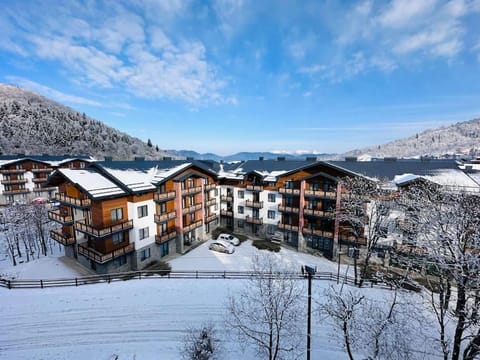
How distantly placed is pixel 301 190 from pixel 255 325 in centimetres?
1983

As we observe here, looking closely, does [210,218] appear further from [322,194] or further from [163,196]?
[322,194]

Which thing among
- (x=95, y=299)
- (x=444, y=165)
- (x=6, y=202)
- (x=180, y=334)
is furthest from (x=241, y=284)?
(x=6, y=202)

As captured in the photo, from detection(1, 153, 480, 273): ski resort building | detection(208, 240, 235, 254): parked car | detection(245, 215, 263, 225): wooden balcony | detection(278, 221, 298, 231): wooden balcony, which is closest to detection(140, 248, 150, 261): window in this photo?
detection(1, 153, 480, 273): ski resort building

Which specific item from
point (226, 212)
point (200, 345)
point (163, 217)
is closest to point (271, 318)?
point (200, 345)

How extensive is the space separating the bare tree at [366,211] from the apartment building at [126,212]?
2109 centimetres

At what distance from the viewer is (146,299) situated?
59.7 ft

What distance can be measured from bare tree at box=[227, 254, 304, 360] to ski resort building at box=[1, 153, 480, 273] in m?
14.0

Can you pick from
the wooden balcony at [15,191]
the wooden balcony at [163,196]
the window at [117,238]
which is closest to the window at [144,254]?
the window at [117,238]

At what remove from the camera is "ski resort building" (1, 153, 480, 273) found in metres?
23.3

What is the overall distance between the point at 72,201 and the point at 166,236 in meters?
11.3

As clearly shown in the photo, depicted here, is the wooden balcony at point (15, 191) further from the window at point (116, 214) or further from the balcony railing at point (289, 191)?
the balcony railing at point (289, 191)

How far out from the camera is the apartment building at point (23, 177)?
4797 centimetres

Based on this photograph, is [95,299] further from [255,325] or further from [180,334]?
[255,325]

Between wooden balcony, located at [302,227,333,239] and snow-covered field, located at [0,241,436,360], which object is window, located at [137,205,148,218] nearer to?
snow-covered field, located at [0,241,436,360]
